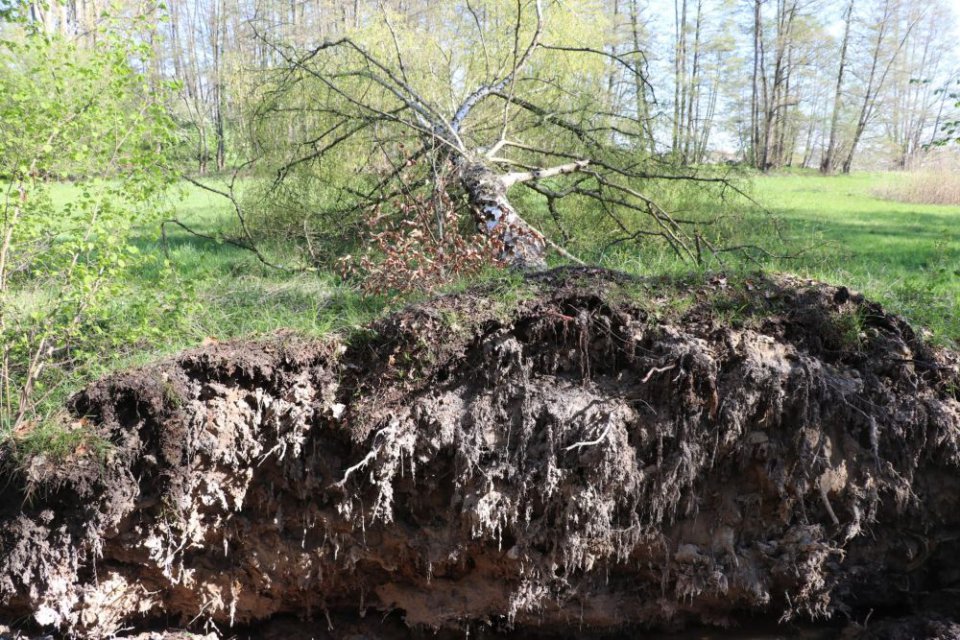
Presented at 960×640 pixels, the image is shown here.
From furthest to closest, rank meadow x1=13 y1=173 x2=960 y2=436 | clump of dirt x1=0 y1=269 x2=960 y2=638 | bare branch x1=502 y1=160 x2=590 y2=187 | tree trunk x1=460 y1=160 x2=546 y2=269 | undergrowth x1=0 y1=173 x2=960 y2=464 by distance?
bare branch x1=502 y1=160 x2=590 y2=187
tree trunk x1=460 y1=160 x2=546 y2=269
meadow x1=13 y1=173 x2=960 y2=436
undergrowth x1=0 y1=173 x2=960 y2=464
clump of dirt x1=0 y1=269 x2=960 y2=638

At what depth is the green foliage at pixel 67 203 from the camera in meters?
3.48

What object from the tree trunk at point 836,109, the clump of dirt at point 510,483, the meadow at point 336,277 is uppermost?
the tree trunk at point 836,109

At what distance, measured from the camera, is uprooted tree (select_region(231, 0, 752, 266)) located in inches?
252

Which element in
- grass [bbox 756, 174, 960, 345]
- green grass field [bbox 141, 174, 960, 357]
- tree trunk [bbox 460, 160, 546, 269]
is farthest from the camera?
tree trunk [bbox 460, 160, 546, 269]

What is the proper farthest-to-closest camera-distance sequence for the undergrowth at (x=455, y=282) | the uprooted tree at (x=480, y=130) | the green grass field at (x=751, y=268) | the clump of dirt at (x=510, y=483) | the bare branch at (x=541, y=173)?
the uprooted tree at (x=480, y=130)
the bare branch at (x=541, y=173)
the green grass field at (x=751, y=268)
the undergrowth at (x=455, y=282)
the clump of dirt at (x=510, y=483)

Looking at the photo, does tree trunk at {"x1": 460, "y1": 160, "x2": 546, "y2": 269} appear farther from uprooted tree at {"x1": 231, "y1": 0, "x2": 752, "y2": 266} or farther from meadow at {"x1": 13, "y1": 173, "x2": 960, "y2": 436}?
meadow at {"x1": 13, "y1": 173, "x2": 960, "y2": 436}

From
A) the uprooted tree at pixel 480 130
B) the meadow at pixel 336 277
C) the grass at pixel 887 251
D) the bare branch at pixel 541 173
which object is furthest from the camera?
the uprooted tree at pixel 480 130

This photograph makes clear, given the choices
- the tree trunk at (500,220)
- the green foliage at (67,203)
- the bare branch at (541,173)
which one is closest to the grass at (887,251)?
the tree trunk at (500,220)

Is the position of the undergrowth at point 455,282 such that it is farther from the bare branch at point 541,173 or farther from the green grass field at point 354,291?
the bare branch at point 541,173

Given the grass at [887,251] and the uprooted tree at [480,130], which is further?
the uprooted tree at [480,130]

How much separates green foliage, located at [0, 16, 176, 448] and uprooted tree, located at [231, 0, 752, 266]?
7.83 feet

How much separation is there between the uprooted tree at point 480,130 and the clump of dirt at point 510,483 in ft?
8.53

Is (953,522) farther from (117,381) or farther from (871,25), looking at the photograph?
(871,25)

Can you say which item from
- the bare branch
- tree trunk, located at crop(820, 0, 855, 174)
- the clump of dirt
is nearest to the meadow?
the clump of dirt
